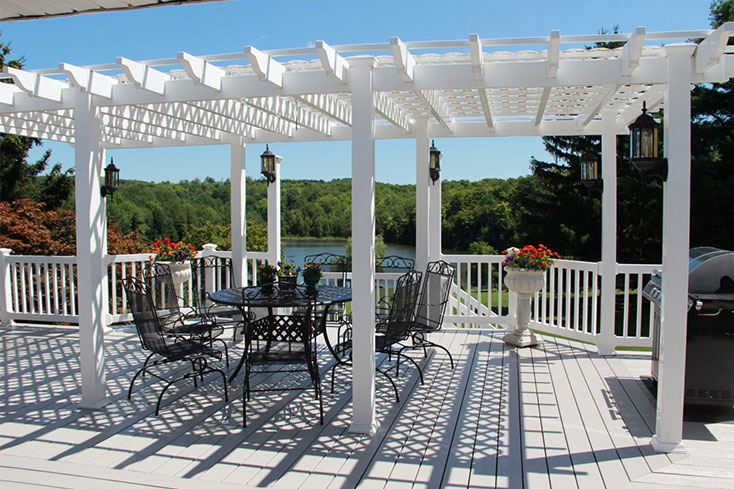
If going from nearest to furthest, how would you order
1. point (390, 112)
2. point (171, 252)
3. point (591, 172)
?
1. point (390, 112)
2. point (591, 172)
3. point (171, 252)

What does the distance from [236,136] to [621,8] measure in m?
15.6

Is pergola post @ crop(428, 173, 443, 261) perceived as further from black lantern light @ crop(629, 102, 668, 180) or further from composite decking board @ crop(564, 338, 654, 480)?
black lantern light @ crop(629, 102, 668, 180)

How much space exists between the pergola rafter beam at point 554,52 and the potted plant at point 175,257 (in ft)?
17.0

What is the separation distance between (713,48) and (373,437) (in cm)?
318

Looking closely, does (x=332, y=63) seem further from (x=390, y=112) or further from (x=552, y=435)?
(x=552, y=435)

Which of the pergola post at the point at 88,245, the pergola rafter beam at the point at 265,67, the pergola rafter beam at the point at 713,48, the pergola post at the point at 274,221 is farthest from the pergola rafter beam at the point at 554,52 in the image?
the pergola post at the point at 274,221

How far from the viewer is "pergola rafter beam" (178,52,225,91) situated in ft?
12.1

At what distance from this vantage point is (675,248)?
3533 millimetres

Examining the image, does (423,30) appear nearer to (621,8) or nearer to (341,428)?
(621,8)

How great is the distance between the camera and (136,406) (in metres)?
4.43

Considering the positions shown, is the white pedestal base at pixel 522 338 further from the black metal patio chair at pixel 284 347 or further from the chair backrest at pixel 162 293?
the chair backrest at pixel 162 293

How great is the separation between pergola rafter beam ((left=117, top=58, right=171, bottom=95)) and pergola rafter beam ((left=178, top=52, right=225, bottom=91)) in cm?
43

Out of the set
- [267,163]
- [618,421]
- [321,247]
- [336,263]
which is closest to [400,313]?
[618,421]

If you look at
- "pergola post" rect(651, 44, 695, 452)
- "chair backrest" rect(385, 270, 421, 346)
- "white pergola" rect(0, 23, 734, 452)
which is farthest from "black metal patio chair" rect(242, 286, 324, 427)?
"pergola post" rect(651, 44, 695, 452)
